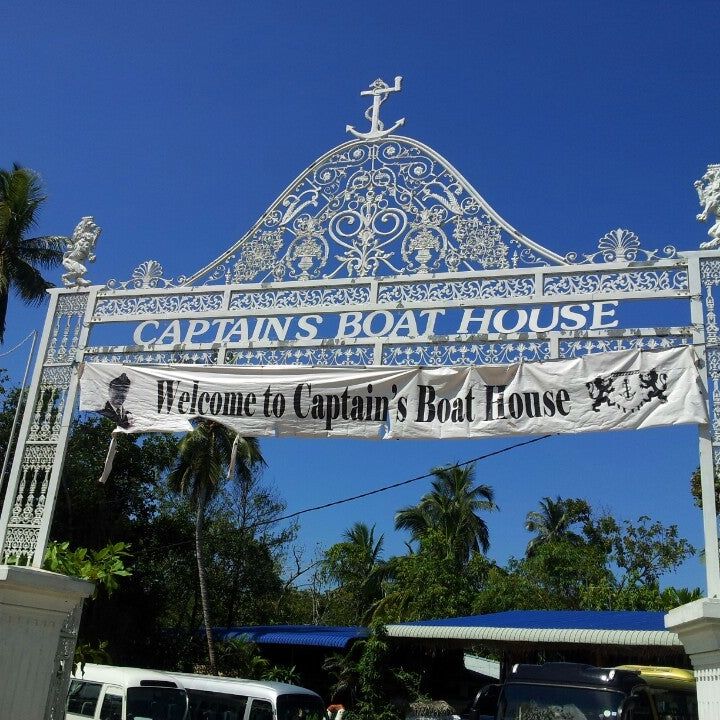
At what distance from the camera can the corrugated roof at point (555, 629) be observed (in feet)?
40.7

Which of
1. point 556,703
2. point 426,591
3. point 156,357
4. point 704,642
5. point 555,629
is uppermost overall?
point 156,357

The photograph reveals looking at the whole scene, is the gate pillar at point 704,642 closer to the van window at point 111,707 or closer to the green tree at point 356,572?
the van window at point 111,707

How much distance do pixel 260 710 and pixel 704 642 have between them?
33.2 feet

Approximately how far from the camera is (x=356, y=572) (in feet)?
83.1

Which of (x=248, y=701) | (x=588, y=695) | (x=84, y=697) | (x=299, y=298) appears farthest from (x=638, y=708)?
(x=84, y=697)

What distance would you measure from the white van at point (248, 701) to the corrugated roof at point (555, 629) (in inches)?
106

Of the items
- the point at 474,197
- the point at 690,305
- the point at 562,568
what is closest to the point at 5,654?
the point at 474,197

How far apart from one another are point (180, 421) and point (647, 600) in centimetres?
1615

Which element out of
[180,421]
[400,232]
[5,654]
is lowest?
[5,654]

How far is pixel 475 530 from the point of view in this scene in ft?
88.9

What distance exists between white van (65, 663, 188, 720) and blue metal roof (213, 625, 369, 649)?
4658mm

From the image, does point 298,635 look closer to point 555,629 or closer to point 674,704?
point 555,629

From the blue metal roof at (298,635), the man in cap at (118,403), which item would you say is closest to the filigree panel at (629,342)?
the man in cap at (118,403)

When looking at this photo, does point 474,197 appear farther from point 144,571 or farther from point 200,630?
point 200,630
